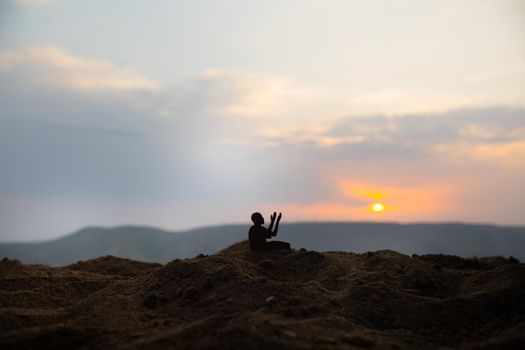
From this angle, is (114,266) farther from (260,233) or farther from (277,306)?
(277,306)

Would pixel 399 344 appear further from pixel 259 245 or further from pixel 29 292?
pixel 29 292

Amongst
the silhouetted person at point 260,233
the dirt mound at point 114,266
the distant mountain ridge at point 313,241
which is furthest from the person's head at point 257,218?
the distant mountain ridge at point 313,241

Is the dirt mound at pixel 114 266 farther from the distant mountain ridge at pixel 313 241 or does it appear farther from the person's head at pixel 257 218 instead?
the distant mountain ridge at pixel 313 241

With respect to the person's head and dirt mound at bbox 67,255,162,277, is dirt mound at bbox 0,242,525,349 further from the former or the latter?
dirt mound at bbox 67,255,162,277

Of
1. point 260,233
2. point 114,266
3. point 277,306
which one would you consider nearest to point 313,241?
point 114,266

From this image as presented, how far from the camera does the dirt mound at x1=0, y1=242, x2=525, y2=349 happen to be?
707cm

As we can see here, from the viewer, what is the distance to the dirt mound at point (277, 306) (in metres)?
7.07

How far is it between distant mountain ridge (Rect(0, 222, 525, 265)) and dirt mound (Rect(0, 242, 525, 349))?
6259cm

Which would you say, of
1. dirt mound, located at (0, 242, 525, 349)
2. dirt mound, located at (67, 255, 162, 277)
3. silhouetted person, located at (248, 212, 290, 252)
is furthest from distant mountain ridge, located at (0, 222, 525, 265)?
dirt mound, located at (0, 242, 525, 349)

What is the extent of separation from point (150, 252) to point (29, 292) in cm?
7694

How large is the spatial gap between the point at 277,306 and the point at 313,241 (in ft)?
249

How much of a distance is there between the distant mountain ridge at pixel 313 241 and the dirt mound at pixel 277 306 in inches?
2464

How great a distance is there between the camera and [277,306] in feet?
27.9

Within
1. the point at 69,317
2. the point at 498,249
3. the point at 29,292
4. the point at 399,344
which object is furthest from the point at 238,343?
the point at 498,249
